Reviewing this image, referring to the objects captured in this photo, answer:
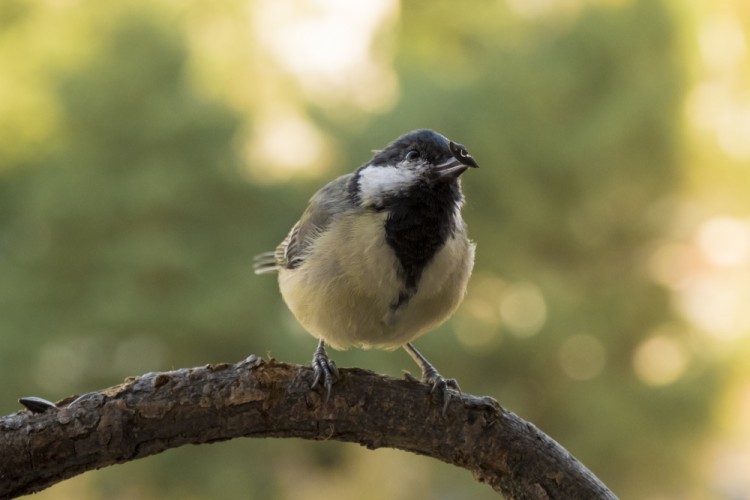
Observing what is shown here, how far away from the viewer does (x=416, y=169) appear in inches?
49.1

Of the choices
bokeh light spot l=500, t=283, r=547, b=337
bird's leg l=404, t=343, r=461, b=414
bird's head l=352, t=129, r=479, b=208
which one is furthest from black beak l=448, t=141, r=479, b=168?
bokeh light spot l=500, t=283, r=547, b=337

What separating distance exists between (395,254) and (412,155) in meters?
0.15

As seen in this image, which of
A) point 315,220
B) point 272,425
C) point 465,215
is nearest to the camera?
point 272,425

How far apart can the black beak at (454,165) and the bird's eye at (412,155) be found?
39 millimetres

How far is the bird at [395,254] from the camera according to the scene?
1216mm

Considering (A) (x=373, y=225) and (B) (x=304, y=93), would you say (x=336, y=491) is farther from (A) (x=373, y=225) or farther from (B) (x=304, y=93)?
(A) (x=373, y=225)

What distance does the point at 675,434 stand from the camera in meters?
2.88

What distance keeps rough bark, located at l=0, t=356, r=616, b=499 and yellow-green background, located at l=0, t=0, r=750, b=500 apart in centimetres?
147

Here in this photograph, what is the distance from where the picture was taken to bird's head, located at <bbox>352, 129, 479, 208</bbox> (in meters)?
1.22

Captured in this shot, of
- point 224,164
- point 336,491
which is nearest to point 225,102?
point 224,164

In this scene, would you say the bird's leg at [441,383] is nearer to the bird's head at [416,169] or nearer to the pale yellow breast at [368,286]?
the pale yellow breast at [368,286]

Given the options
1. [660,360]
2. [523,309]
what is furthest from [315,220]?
[660,360]

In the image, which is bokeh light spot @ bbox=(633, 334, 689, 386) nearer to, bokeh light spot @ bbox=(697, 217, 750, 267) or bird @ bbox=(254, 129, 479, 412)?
bokeh light spot @ bbox=(697, 217, 750, 267)

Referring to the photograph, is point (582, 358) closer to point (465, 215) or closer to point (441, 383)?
point (465, 215)
